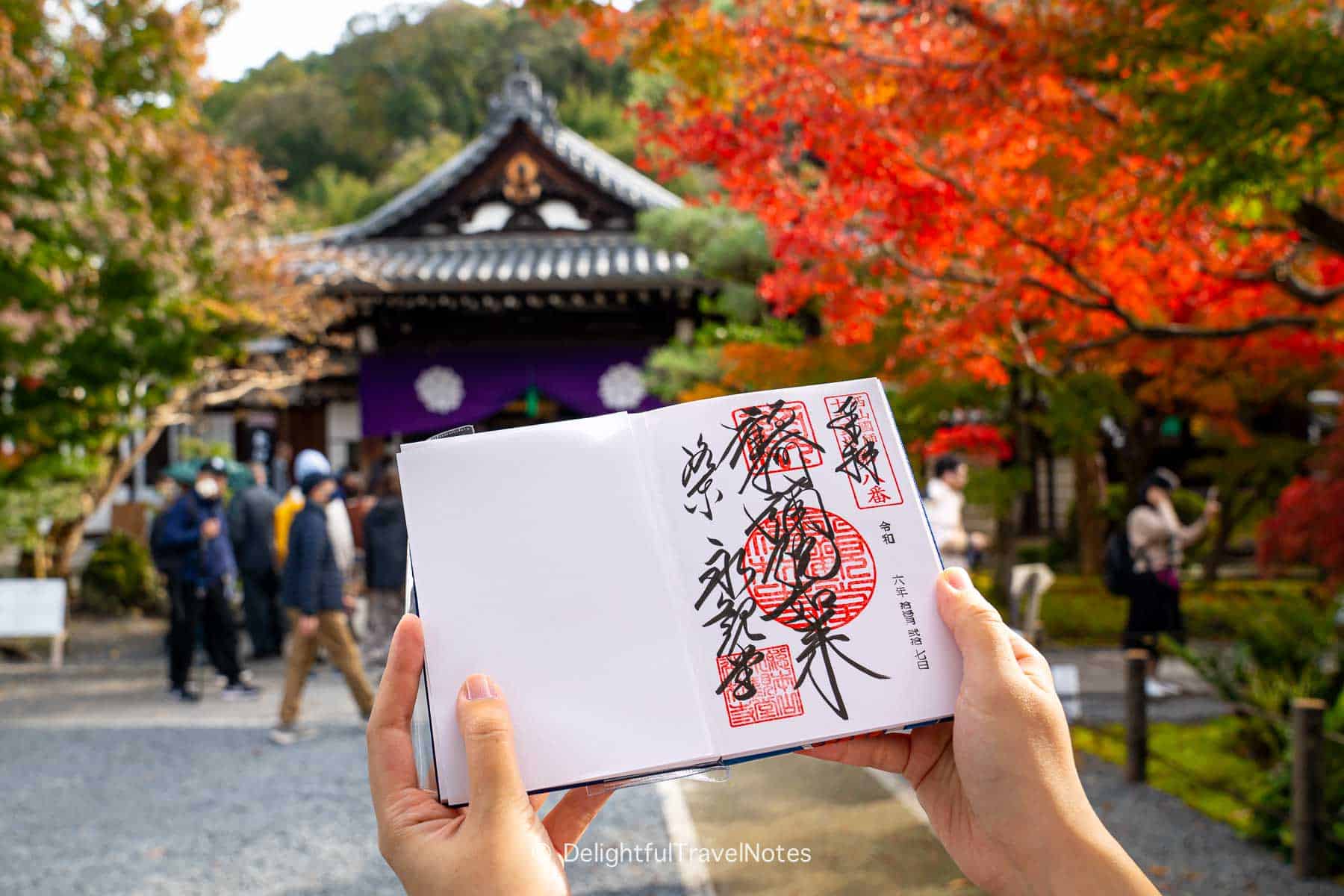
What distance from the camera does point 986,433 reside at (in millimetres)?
8266

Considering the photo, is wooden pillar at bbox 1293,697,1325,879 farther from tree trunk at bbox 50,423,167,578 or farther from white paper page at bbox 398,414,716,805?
tree trunk at bbox 50,423,167,578

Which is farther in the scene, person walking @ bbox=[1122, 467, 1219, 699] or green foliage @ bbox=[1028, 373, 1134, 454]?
green foliage @ bbox=[1028, 373, 1134, 454]

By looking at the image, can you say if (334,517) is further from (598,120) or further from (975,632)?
(598,120)

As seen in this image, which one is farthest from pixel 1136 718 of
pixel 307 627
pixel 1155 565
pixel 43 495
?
pixel 43 495

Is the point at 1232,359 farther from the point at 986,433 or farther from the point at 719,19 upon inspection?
the point at 719,19

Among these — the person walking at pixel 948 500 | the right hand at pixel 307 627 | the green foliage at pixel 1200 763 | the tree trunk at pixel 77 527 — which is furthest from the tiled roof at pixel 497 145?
the green foliage at pixel 1200 763

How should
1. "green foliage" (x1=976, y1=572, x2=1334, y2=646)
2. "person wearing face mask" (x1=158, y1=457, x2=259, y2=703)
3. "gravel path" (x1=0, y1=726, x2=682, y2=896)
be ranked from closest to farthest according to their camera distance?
"gravel path" (x1=0, y1=726, x2=682, y2=896)
"person wearing face mask" (x1=158, y1=457, x2=259, y2=703)
"green foliage" (x1=976, y1=572, x2=1334, y2=646)

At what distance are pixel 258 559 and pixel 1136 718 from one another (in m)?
7.16

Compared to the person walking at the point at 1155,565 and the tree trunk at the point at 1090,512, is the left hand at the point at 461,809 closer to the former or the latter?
the person walking at the point at 1155,565

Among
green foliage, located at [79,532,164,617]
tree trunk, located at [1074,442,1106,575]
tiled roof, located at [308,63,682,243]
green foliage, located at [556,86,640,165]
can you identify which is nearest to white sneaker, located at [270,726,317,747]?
green foliage, located at [79,532,164,617]

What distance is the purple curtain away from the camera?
1211 centimetres

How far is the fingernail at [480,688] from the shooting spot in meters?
1.06

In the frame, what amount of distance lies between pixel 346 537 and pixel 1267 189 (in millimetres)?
6127

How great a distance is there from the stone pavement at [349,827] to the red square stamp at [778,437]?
107 inches
